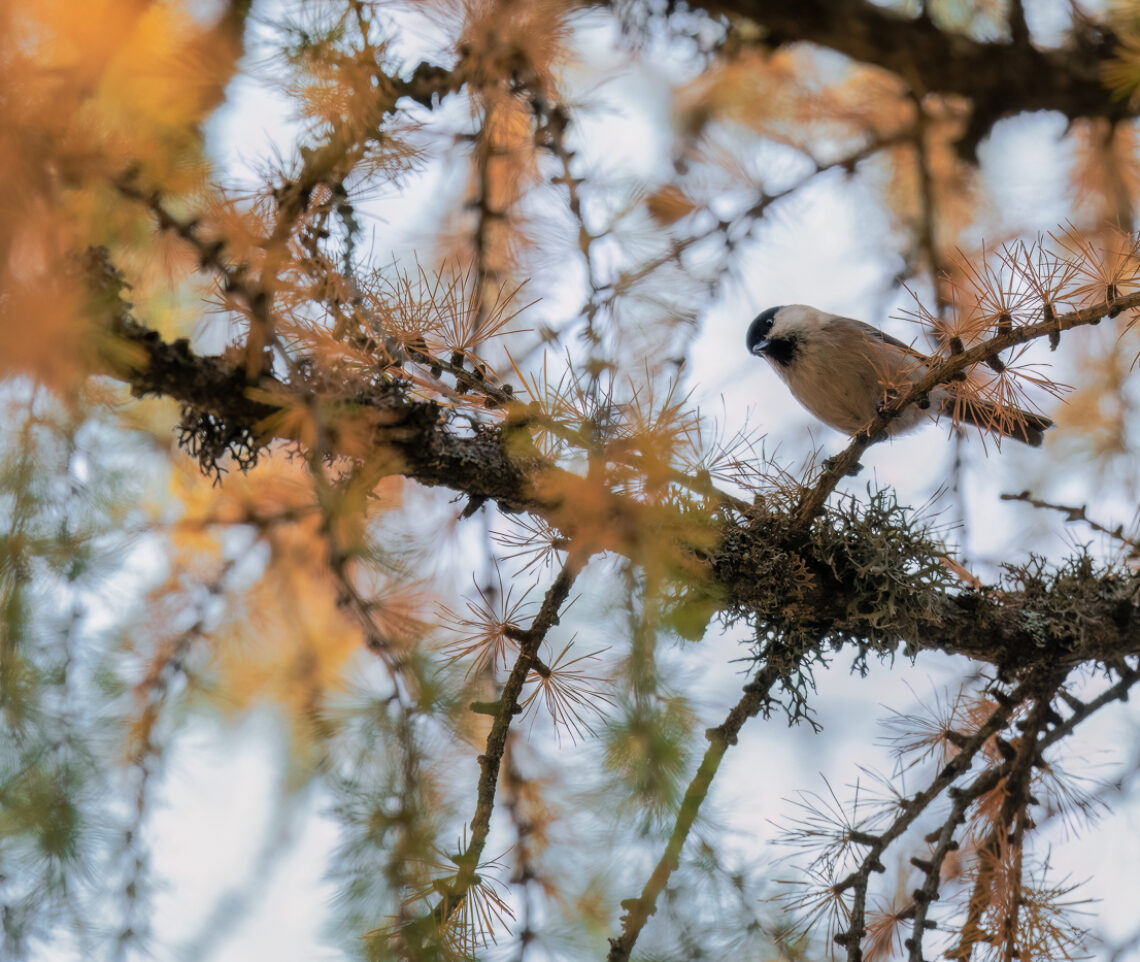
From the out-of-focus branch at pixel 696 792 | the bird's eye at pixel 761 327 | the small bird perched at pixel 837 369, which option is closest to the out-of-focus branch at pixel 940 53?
the small bird perched at pixel 837 369

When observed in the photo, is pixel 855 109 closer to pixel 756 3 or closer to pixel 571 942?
pixel 756 3

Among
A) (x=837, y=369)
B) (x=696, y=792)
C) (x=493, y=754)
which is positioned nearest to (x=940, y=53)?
(x=837, y=369)

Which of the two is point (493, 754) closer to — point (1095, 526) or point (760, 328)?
point (1095, 526)

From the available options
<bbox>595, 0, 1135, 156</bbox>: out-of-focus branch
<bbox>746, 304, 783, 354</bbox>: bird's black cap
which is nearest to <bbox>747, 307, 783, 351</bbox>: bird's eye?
<bbox>746, 304, 783, 354</bbox>: bird's black cap

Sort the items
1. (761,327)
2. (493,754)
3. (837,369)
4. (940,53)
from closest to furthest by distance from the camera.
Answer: (493,754), (940,53), (837,369), (761,327)

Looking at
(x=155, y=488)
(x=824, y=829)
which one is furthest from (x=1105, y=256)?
(x=155, y=488)

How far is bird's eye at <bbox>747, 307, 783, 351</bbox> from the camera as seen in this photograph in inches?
129

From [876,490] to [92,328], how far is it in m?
1.23

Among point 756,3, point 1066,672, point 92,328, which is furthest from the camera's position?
point 756,3

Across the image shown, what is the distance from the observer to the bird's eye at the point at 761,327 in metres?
3.28

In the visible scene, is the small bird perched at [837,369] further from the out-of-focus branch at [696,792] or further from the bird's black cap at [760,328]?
the out-of-focus branch at [696,792]

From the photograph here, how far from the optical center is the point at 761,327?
10.9 ft

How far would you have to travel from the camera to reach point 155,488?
200 cm

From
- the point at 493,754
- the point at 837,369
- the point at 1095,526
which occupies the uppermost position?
the point at 837,369
